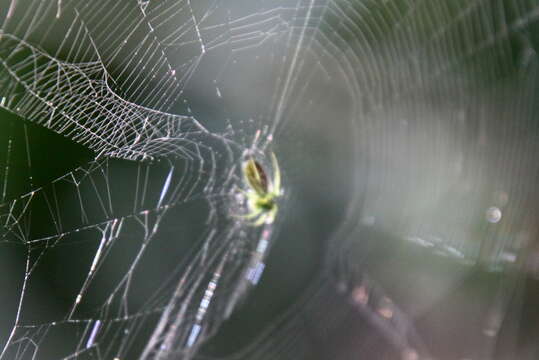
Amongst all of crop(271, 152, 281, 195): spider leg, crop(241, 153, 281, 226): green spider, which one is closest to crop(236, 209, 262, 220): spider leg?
crop(241, 153, 281, 226): green spider

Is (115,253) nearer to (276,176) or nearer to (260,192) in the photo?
(260,192)

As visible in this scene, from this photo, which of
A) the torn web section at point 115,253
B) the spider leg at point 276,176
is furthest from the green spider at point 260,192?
the torn web section at point 115,253

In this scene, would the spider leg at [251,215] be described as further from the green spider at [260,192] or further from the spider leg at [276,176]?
the spider leg at [276,176]

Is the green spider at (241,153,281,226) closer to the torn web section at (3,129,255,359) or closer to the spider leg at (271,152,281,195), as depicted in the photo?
the spider leg at (271,152,281,195)

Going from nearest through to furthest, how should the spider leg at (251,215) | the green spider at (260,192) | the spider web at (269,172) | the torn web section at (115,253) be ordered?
the spider web at (269,172), the torn web section at (115,253), the green spider at (260,192), the spider leg at (251,215)

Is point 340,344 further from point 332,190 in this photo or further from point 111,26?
point 111,26
